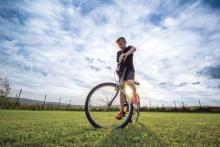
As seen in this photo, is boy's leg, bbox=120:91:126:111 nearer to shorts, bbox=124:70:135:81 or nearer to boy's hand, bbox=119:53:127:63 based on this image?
shorts, bbox=124:70:135:81

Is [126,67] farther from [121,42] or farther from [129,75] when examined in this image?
[121,42]

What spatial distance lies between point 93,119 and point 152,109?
131ft

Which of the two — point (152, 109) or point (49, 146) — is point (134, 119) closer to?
point (49, 146)

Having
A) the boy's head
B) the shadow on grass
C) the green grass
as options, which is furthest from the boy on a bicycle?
the shadow on grass

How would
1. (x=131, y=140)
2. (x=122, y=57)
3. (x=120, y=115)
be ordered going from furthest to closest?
1. (x=122, y=57)
2. (x=120, y=115)
3. (x=131, y=140)

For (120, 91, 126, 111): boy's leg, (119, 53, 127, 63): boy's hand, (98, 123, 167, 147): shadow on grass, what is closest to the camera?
(98, 123, 167, 147): shadow on grass

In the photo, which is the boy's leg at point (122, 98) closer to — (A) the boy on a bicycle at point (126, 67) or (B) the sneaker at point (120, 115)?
→ (A) the boy on a bicycle at point (126, 67)

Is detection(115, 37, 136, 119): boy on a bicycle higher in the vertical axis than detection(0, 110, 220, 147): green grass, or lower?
higher

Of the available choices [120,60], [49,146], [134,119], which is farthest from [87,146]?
[134,119]

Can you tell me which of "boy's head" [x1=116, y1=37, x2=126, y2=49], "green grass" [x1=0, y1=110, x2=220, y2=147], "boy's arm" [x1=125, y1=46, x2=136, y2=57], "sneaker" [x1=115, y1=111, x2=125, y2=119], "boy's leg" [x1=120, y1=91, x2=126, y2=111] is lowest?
"green grass" [x1=0, y1=110, x2=220, y2=147]

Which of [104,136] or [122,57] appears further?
[122,57]

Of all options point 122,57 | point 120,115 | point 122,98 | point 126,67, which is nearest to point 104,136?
point 120,115

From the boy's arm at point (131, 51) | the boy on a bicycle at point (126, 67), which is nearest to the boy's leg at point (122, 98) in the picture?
the boy on a bicycle at point (126, 67)

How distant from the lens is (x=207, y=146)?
251 centimetres
